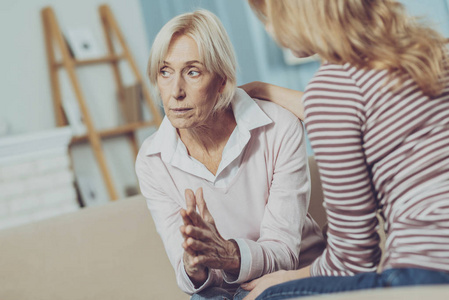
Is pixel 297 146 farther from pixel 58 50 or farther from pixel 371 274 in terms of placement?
pixel 58 50

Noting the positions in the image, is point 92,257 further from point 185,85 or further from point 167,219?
point 185,85


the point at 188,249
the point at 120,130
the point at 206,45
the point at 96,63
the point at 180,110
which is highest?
the point at 206,45

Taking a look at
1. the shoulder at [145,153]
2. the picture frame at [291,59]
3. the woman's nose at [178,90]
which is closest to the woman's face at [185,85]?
the woman's nose at [178,90]

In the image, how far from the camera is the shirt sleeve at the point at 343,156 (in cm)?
84

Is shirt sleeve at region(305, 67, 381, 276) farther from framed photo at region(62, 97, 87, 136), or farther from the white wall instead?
the white wall

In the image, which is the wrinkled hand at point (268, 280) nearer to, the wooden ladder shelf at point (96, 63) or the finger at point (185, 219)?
the finger at point (185, 219)

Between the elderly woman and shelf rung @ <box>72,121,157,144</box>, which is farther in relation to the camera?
shelf rung @ <box>72,121,157,144</box>

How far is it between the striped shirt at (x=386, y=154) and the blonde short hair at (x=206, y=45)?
51 cm

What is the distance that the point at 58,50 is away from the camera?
3910 mm

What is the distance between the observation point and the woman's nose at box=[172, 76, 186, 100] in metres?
1.31

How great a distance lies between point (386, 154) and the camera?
2.81ft

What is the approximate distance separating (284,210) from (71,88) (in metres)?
2.97

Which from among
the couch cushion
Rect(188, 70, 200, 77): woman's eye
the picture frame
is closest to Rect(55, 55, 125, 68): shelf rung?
the picture frame

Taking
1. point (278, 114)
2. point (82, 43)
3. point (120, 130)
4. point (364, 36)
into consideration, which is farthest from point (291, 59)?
point (364, 36)
